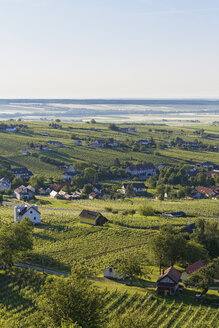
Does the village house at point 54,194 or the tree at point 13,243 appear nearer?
the tree at point 13,243

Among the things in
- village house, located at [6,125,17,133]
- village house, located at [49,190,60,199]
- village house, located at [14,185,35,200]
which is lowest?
village house, located at [49,190,60,199]

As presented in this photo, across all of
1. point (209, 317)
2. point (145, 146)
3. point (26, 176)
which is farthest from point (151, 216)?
point (145, 146)

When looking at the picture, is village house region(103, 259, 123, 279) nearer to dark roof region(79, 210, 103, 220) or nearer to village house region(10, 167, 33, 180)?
dark roof region(79, 210, 103, 220)

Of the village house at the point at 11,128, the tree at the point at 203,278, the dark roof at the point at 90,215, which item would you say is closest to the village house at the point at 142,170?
the dark roof at the point at 90,215

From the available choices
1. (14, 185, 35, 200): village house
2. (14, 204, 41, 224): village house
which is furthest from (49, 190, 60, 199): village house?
(14, 204, 41, 224): village house

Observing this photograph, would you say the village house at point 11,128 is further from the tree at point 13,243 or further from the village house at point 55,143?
the tree at point 13,243

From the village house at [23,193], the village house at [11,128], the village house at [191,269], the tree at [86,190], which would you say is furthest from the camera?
the village house at [11,128]

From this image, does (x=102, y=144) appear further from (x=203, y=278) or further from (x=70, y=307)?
(x=70, y=307)

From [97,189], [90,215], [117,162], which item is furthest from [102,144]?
[90,215]
